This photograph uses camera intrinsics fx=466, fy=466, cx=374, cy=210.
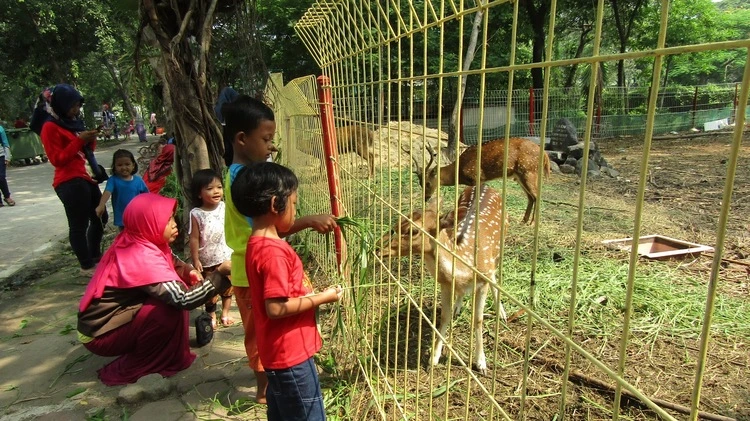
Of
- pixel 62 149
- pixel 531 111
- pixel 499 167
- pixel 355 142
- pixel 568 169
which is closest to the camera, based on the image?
pixel 355 142

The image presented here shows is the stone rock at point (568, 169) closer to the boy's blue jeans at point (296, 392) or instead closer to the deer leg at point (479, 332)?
the deer leg at point (479, 332)

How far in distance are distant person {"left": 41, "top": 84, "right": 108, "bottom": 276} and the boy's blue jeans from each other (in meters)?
3.73

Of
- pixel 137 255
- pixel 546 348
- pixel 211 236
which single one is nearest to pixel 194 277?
pixel 211 236

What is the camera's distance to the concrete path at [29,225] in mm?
5961

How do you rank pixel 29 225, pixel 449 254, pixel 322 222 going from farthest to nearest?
pixel 29 225 → pixel 449 254 → pixel 322 222

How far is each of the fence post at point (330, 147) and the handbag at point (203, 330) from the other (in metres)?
1.26

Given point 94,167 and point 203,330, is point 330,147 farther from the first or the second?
point 94,167

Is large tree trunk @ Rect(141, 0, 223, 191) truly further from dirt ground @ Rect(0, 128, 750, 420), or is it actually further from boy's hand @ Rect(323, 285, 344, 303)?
boy's hand @ Rect(323, 285, 344, 303)

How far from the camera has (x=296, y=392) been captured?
6.68ft

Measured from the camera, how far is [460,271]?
2902 mm

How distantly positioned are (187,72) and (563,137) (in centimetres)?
848

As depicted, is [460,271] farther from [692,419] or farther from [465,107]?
[465,107]

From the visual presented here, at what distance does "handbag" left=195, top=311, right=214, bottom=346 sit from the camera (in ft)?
11.6

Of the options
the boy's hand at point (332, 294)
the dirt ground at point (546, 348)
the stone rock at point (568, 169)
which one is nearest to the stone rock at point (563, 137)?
the stone rock at point (568, 169)
